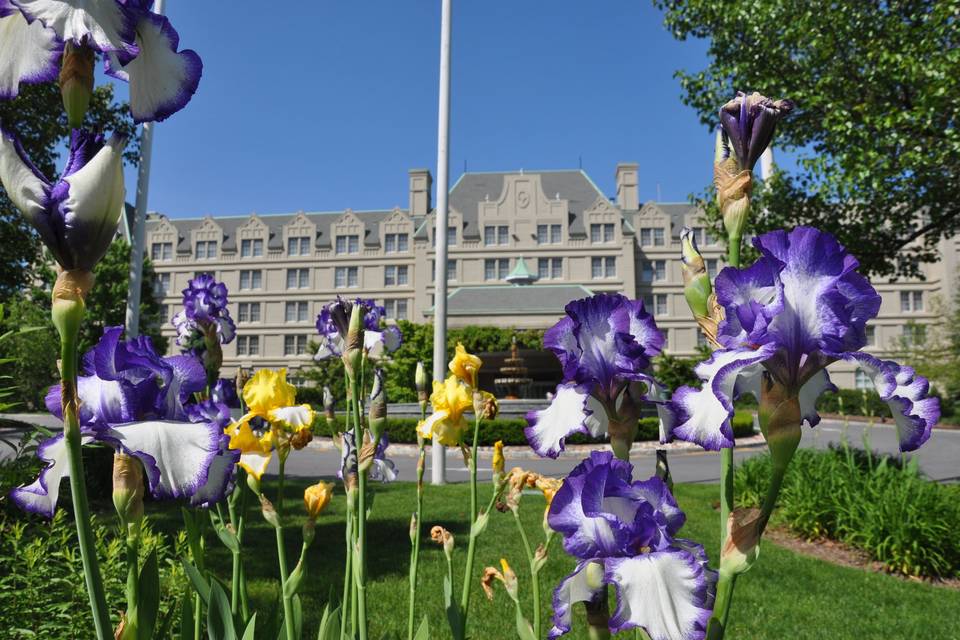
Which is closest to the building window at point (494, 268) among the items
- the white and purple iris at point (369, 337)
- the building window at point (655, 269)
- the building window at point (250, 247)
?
the building window at point (655, 269)

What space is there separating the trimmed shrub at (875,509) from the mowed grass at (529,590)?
0.38 metres

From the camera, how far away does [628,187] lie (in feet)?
146

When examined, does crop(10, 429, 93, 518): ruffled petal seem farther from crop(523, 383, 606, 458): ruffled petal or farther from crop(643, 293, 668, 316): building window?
crop(643, 293, 668, 316): building window

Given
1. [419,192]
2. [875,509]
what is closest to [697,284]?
[875,509]

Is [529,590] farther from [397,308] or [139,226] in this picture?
[397,308]

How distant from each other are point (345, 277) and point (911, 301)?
38.0m

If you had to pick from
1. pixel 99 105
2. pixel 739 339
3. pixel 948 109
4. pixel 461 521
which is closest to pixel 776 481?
pixel 739 339

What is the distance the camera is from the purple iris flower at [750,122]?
0.85m

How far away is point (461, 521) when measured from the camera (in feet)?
22.0

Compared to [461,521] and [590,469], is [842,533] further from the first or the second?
[590,469]

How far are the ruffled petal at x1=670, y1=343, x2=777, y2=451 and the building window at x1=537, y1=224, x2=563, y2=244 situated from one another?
41640 mm

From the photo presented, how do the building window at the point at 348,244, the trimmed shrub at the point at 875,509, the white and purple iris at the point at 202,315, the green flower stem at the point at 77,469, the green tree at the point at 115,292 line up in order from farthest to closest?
the building window at the point at 348,244, the green tree at the point at 115,292, the trimmed shrub at the point at 875,509, the white and purple iris at the point at 202,315, the green flower stem at the point at 77,469

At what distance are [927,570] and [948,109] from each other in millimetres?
4618

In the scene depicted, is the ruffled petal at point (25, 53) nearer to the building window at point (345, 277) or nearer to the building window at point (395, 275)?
the building window at point (395, 275)
